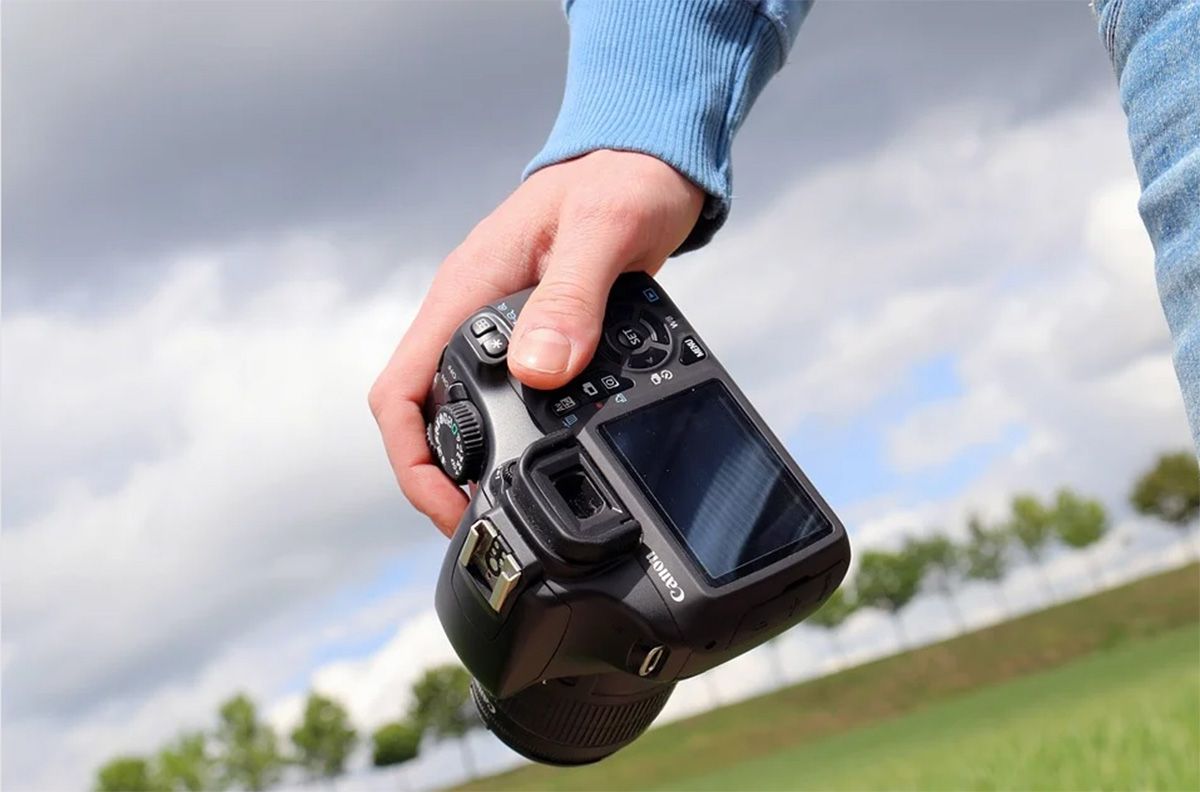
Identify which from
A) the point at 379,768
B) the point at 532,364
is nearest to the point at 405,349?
the point at 532,364

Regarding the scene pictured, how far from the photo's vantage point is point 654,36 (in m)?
2.58

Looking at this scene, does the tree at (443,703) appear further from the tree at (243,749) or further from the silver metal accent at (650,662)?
the silver metal accent at (650,662)

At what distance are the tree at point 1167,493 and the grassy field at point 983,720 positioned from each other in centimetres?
960

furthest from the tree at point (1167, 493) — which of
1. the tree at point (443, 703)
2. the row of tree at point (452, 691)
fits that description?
the tree at point (443, 703)

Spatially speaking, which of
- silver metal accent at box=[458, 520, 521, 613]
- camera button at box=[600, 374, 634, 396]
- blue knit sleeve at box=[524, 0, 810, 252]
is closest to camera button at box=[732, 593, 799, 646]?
silver metal accent at box=[458, 520, 521, 613]

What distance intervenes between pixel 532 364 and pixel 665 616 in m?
0.50

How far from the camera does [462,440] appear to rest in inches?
94.3

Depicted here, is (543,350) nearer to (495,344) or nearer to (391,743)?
(495,344)

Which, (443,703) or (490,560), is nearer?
(490,560)

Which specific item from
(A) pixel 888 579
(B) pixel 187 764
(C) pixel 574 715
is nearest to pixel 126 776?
(B) pixel 187 764

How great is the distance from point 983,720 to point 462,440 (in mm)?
21375

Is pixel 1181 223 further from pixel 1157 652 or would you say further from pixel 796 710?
pixel 796 710

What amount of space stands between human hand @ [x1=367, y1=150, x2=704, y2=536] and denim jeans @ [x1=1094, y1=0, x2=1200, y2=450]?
3.27 feet

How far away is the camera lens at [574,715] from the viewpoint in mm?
2420
